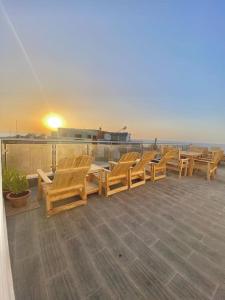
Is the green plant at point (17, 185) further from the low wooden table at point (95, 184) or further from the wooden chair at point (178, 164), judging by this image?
the wooden chair at point (178, 164)

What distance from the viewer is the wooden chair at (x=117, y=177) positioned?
10.0ft

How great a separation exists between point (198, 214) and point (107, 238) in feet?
5.81

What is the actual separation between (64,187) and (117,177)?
4.13 feet

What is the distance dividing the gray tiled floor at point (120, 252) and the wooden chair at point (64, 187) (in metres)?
0.16

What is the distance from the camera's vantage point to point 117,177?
10.7 feet

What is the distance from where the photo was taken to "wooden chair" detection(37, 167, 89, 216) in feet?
7.49

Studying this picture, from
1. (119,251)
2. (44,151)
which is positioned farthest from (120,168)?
(44,151)

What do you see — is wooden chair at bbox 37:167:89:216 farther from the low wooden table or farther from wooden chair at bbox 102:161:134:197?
wooden chair at bbox 102:161:134:197

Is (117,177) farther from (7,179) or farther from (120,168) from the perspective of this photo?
(7,179)

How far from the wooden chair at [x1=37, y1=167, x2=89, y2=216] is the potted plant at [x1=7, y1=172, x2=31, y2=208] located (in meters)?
0.35

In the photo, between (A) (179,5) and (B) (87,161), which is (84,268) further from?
(A) (179,5)

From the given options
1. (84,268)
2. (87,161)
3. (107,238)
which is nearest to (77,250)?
(84,268)

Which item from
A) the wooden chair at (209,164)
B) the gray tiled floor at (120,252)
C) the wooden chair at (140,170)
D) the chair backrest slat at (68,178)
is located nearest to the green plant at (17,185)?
the gray tiled floor at (120,252)

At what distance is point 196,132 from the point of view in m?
12.9
